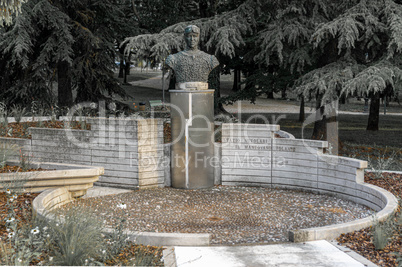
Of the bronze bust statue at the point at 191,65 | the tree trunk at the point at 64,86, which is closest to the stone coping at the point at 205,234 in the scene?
the bronze bust statue at the point at 191,65

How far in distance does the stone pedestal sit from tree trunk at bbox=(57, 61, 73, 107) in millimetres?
9575

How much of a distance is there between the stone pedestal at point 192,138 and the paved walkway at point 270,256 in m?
3.73

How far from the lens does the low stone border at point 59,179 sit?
7495 millimetres

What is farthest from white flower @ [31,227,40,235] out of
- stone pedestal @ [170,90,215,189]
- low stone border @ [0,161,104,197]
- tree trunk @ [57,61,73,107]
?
tree trunk @ [57,61,73,107]

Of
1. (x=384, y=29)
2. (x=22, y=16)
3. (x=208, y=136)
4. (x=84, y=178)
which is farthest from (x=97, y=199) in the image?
(x=22, y=16)

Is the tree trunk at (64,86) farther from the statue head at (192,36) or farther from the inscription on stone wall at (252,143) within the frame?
the inscription on stone wall at (252,143)

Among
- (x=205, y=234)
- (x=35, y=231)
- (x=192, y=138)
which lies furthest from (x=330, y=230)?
(x=192, y=138)

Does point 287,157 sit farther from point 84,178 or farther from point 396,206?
point 84,178

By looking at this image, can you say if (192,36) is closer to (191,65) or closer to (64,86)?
(191,65)

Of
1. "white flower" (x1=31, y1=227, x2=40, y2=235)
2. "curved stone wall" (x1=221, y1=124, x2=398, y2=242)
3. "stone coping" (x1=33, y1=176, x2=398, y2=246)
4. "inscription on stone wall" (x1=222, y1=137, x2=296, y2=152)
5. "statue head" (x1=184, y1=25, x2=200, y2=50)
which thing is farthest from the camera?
"inscription on stone wall" (x1=222, y1=137, x2=296, y2=152)

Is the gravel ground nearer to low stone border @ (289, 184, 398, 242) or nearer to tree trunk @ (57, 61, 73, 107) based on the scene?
low stone border @ (289, 184, 398, 242)

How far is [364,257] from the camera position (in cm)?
536

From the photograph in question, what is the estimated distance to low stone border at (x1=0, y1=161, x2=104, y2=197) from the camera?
7.49m

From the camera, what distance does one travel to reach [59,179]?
7.79m
